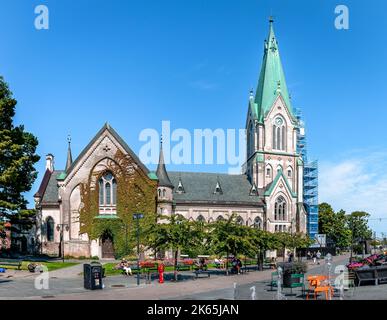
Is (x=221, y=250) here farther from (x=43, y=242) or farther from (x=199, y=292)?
(x=43, y=242)

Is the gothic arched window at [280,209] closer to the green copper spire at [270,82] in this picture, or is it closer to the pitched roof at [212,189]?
the pitched roof at [212,189]

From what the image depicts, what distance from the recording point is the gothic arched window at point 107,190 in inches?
1996

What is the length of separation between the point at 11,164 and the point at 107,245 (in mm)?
17544

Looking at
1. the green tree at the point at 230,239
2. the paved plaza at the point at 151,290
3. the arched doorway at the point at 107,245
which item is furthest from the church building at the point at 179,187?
the paved plaza at the point at 151,290

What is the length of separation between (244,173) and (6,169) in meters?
45.2

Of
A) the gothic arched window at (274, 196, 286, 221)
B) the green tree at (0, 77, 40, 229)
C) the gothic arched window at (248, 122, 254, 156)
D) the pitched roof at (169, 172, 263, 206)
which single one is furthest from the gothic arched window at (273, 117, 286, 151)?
the green tree at (0, 77, 40, 229)

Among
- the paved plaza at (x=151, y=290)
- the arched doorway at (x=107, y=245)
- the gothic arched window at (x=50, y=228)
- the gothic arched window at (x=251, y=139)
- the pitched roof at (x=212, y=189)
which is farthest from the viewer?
the gothic arched window at (x=251, y=139)

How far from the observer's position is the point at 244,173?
74.1 metres

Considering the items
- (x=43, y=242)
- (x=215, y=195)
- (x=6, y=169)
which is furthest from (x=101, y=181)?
(x=215, y=195)

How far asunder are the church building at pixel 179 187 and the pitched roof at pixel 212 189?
0.49ft

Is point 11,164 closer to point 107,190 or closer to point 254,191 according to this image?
point 107,190

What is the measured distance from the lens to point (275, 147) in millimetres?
70000

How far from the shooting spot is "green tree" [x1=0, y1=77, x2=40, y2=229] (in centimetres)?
3606

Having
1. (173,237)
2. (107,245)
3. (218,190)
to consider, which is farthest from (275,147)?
(173,237)
